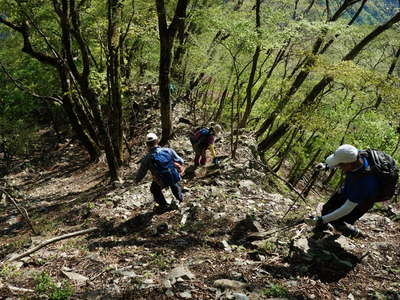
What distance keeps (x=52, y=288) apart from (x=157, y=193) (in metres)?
3.32

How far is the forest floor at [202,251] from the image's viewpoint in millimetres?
4547

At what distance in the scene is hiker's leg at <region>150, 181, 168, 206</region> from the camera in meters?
7.60

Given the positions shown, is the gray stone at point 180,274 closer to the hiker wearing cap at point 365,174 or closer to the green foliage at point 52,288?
the green foliage at point 52,288

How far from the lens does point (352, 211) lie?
548cm

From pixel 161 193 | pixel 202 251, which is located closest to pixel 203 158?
pixel 161 193

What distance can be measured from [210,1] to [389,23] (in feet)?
29.4

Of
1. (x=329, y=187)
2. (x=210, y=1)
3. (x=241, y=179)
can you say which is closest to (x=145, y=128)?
(x=210, y=1)

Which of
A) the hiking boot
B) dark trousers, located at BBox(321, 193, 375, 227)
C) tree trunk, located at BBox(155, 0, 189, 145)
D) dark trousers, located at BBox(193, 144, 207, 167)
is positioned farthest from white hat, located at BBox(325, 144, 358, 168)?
tree trunk, located at BBox(155, 0, 189, 145)

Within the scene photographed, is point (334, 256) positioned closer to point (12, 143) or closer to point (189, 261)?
point (189, 261)

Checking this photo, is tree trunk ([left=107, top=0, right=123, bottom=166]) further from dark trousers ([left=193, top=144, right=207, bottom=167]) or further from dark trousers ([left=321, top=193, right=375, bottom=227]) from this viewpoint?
dark trousers ([left=321, top=193, right=375, bottom=227])

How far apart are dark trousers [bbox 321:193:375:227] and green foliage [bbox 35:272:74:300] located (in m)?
4.12

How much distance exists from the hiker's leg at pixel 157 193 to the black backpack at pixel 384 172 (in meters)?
4.26

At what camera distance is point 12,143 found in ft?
63.4

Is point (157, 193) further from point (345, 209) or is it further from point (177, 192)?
point (345, 209)
